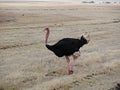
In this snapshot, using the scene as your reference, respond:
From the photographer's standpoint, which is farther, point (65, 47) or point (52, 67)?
point (52, 67)

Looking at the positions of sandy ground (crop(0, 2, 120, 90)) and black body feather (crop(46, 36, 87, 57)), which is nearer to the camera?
→ sandy ground (crop(0, 2, 120, 90))

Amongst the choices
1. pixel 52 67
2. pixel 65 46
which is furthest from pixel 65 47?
pixel 52 67

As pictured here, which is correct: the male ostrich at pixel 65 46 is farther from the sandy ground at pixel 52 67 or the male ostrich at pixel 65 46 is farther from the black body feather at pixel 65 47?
the sandy ground at pixel 52 67

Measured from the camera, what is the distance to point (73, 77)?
529 inches

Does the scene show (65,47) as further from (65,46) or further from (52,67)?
(52,67)

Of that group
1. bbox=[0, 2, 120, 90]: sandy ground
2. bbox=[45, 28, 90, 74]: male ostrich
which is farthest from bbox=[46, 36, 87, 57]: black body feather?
bbox=[0, 2, 120, 90]: sandy ground

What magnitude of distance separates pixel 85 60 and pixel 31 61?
255 cm

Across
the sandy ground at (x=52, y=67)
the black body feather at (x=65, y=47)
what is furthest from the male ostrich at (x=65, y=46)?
the sandy ground at (x=52, y=67)

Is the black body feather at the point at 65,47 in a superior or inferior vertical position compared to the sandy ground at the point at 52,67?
superior

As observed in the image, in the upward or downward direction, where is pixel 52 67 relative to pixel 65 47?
downward

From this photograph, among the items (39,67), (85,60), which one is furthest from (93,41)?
(39,67)

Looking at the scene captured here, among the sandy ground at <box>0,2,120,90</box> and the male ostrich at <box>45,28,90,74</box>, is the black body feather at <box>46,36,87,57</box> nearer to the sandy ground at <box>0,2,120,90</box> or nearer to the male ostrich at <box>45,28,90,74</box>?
the male ostrich at <box>45,28,90,74</box>

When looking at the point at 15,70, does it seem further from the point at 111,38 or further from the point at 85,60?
the point at 111,38

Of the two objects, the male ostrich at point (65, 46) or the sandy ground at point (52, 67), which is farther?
the male ostrich at point (65, 46)
